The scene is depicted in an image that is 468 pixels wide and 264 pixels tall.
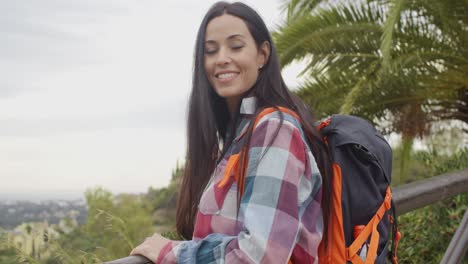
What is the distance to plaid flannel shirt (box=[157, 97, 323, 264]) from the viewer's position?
1.32m

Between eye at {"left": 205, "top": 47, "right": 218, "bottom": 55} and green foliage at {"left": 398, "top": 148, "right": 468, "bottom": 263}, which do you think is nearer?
eye at {"left": 205, "top": 47, "right": 218, "bottom": 55}

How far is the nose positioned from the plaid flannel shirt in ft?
0.65

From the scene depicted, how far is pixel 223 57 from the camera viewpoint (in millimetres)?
1609

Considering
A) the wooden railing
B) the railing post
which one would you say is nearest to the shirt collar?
the wooden railing

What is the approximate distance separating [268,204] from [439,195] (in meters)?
1.76

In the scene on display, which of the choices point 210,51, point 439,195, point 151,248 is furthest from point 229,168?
point 439,195

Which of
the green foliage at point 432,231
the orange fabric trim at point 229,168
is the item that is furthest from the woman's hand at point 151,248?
the green foliage at point 432,231

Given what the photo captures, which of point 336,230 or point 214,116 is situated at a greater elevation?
point 214,116

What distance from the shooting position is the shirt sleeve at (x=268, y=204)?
52.1 inches

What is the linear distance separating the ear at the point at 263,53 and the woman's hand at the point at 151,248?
551 mm

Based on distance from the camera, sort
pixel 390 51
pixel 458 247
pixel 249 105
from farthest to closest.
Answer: pixel 390 51 → pixel 458 247 → pixel 249 105

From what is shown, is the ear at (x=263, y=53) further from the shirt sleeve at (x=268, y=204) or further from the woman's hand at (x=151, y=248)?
the woman's hand at (x=151, y=248)

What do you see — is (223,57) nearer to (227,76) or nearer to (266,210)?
(227,76)

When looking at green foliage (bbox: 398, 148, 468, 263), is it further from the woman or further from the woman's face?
the woman's face
